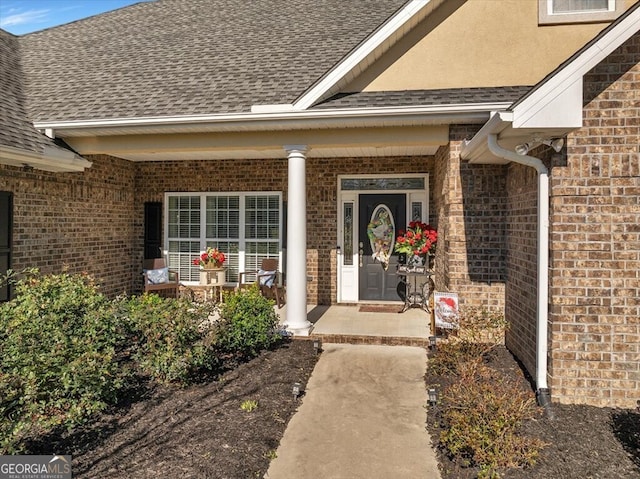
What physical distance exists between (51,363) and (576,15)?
307 inches

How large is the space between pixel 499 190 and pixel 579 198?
6.72 ft

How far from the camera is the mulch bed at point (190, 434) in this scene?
332 centimetres

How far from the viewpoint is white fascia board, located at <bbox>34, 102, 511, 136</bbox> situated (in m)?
5.98

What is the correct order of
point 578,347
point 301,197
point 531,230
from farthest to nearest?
point 301,197 → point 531,230 → point 578,347

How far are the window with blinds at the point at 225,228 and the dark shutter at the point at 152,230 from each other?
0.74 feet

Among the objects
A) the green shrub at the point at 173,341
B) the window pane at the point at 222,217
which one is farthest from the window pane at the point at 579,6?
the window pane at the point at 222,217

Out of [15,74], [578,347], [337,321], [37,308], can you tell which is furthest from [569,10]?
[15,74]

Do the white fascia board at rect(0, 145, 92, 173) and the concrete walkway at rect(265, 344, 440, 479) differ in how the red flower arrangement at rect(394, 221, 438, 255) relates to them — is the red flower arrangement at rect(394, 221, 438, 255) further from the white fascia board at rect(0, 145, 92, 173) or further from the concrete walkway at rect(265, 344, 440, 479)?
the white fascia board at rect(0, 145, 92, 173)

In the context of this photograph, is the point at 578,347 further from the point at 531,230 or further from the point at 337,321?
the point at 337,321

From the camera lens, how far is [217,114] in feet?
21.1

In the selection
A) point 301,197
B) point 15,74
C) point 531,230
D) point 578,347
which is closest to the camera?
point 578,347

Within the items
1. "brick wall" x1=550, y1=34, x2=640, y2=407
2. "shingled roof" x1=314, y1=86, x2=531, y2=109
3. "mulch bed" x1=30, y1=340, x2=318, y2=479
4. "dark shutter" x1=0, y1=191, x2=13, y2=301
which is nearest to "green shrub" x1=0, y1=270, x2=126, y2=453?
"mulch bed" x1=30, y1=340, x2=318, y2=479

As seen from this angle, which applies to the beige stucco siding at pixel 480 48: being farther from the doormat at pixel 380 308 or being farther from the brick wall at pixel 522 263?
the doormat at pixel 380 308

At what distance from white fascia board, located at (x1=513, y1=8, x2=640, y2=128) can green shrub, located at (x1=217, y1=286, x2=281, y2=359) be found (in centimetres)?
395
